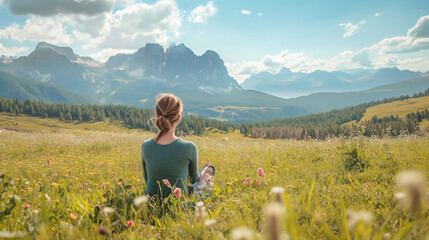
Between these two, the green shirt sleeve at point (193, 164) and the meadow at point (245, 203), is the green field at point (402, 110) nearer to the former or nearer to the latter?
the meadow at point (245, 203)

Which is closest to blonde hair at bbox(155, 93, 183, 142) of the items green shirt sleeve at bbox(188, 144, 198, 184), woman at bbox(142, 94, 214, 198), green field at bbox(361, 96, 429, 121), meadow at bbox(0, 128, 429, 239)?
woman at bbox(142, 94, 214, 198)

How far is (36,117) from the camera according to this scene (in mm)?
123812

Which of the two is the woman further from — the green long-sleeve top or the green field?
the green field

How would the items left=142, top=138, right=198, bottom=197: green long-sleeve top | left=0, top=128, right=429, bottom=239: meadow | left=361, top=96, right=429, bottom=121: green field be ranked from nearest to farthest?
left=0, top=128, right=429, bottom=239: meadow → left=142, top=138, right=198, bottom=197: green long-sleeve top → left=361, top=96, right=429, bottom=121: green field

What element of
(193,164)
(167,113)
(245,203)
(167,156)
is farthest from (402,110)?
(167,156)

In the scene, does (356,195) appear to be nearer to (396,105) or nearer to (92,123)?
(92,123)

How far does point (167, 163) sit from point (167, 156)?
13 centimetres

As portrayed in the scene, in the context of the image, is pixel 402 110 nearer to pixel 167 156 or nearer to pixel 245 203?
pixel 245 203

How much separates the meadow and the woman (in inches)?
13.9

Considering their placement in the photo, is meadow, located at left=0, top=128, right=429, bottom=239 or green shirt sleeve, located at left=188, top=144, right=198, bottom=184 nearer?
meadow, located at left=0, top=128, right=429, bottom=239

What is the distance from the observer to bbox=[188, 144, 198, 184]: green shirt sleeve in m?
4.09

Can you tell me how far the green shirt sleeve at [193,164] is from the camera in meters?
4.09

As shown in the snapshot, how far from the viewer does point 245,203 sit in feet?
10.6

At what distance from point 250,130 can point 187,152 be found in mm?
136928
